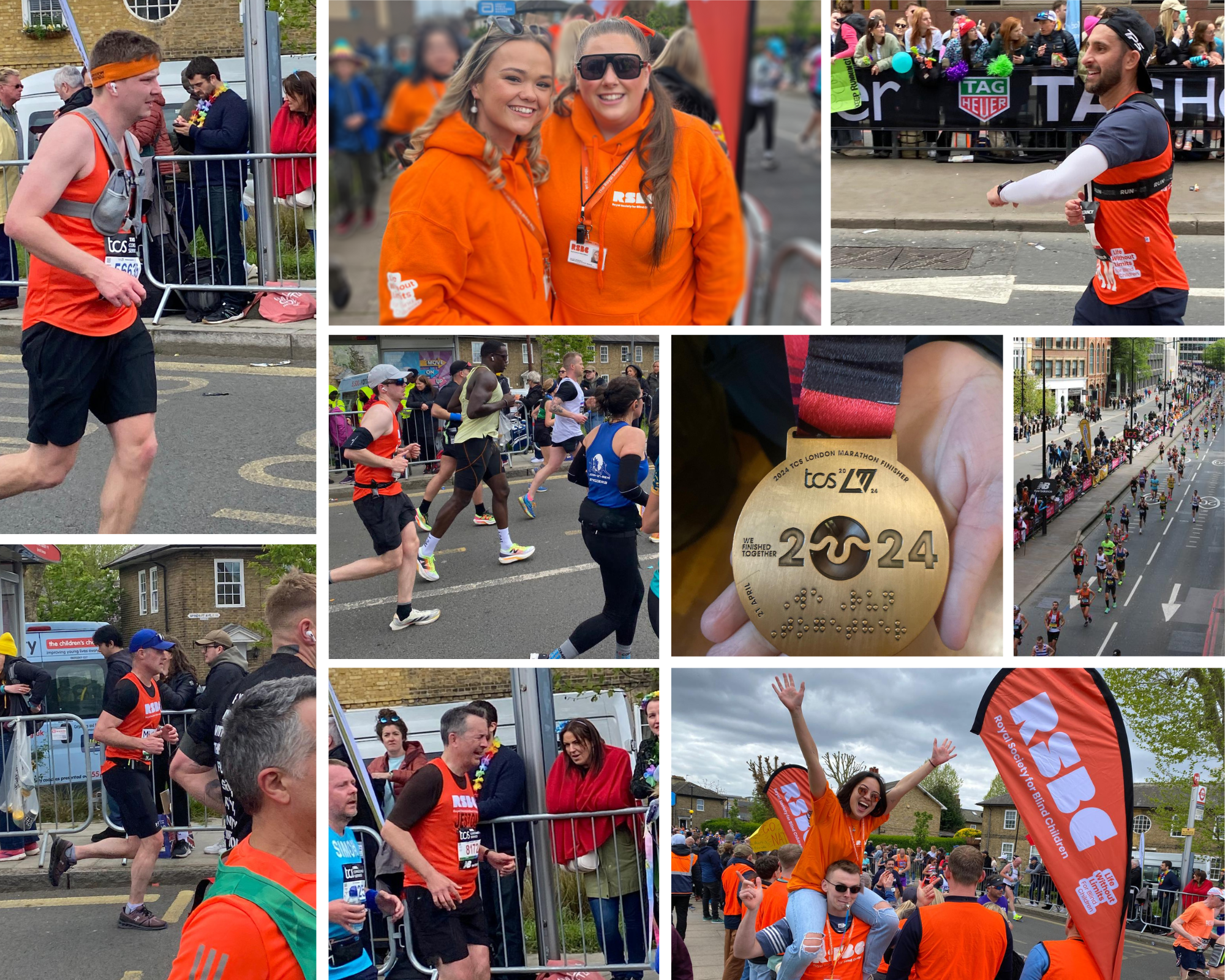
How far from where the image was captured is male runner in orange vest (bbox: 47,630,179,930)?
464 centimetres

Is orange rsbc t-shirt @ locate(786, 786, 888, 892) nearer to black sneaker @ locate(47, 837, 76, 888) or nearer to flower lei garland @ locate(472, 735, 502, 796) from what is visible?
flower lei garland @ locate(472, 735, 502, 796)

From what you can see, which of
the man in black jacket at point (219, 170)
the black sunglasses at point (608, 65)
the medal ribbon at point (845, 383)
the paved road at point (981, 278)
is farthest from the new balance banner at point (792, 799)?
the man in black jacket at point (219, 170)

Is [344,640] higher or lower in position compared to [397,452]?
lower

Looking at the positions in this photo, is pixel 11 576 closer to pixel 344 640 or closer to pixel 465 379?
pixel 344 640

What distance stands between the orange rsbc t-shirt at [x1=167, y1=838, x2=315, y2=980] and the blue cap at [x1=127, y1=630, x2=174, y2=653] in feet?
6.40

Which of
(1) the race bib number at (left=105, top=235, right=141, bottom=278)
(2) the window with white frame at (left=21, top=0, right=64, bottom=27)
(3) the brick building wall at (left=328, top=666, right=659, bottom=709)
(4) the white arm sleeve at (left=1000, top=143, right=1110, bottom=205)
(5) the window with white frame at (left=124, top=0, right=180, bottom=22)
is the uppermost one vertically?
(5) the window with white frame at (left=124, top=0, right=180, bottom=22)

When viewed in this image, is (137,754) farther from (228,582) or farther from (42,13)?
(42,13)

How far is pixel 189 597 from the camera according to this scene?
4.48 meters

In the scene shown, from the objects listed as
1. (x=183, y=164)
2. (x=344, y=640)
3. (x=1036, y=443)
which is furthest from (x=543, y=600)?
(x=183, y=164)

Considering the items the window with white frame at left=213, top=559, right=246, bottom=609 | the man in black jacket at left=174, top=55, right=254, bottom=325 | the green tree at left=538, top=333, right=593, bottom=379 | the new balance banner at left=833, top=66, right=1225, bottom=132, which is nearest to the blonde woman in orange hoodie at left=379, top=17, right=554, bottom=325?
the green tree at left=538, top=333, right=593, bottom=379

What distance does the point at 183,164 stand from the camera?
7.45 m

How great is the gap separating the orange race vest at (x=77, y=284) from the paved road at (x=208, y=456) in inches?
57.2

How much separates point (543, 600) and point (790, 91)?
1684 millimetres

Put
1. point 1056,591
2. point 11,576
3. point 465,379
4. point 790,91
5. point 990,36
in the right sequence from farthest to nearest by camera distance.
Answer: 1. point 990,36
2. point 11,576
3. point 1056,591
4. point 465,379
5. point 790,91
